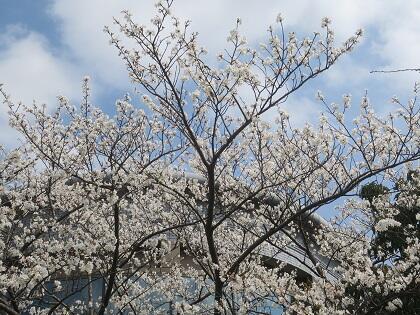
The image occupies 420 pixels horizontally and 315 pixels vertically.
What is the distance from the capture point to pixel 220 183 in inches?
477

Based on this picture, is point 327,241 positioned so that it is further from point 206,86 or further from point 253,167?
point 206,86

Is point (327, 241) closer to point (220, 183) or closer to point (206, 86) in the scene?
point (220, 183)

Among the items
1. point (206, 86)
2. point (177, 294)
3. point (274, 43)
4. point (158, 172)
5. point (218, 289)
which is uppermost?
point (274, 43)

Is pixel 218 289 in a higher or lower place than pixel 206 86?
lower

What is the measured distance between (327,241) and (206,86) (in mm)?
6005

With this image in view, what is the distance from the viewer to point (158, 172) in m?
8.52

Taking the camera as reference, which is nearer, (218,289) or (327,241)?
(218,289)

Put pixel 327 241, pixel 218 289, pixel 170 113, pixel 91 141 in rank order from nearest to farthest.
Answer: pixel 218 289
pixel 170 113
pixel 91 141
pixel 327 241

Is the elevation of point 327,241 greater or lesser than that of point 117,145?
lesser

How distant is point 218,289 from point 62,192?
4961mm

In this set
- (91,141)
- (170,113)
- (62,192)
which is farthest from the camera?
(62,192)

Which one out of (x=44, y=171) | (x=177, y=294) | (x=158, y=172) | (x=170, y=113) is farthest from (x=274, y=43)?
(x=177, y=294)

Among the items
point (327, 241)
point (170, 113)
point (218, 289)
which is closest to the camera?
point (218, 289)

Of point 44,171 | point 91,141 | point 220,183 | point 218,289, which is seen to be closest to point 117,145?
point 91,141
